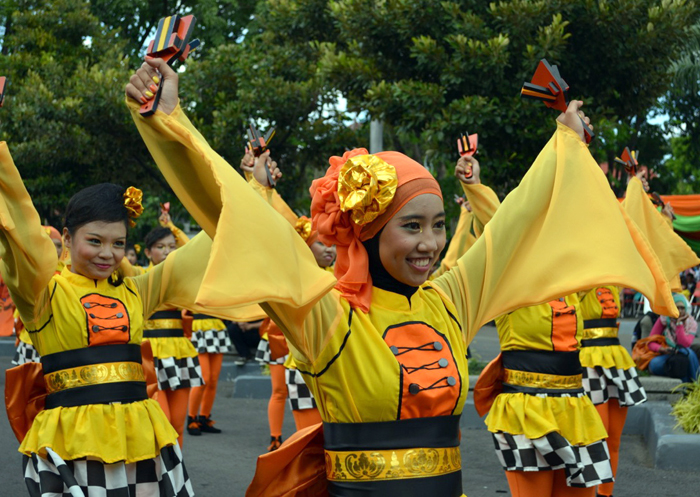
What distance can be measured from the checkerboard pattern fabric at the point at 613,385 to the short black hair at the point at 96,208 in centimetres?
377

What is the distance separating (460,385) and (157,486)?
A: 76.1 inches

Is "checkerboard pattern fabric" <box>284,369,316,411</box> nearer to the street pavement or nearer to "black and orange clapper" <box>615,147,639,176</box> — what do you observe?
the street pavement

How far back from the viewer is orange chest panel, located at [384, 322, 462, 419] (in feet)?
8.89

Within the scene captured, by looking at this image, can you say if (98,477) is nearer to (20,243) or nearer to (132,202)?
(20,243)

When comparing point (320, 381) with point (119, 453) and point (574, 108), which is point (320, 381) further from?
point (119, 453)

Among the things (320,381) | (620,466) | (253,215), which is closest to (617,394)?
(620,466)

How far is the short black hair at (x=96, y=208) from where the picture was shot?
4160 mm

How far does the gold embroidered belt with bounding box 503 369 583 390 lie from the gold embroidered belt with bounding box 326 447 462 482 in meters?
2.42

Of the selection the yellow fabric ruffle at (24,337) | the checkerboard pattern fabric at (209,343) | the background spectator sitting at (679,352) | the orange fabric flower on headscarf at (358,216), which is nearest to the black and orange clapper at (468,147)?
the orange fabric flower on headscarf at (358,216)

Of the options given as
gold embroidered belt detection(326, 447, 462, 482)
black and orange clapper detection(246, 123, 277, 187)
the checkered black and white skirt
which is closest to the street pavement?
the checkered black and white skirt

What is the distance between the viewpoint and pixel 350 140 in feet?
48.4

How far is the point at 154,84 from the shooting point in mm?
2375

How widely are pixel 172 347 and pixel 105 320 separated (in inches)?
131

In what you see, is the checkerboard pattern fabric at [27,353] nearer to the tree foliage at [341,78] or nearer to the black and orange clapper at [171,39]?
the tree foliage at [341,78]
